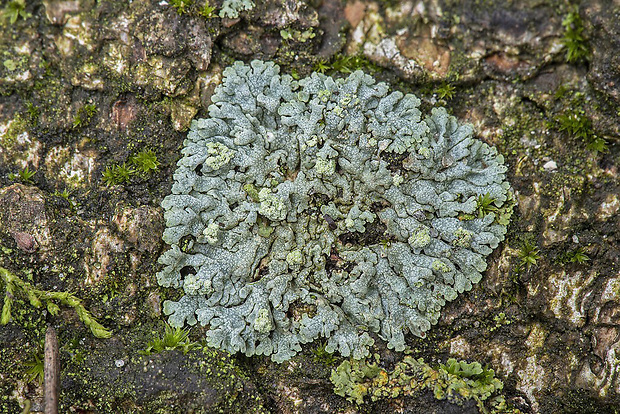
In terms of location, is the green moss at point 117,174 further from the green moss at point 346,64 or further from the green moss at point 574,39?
the green moss at point 574,39

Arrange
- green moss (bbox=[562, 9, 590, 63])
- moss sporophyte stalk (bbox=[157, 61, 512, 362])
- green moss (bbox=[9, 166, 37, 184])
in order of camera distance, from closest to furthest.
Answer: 1. green moss (bbox=[562, 9, 590, 63])
2. moss sporophyte stalk (bbox=[157, 61, 512, 362])
3. green moss (bbox=[9, 166, 37, 184])

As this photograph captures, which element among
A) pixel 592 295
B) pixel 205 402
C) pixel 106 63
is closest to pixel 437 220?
pixel 592 295

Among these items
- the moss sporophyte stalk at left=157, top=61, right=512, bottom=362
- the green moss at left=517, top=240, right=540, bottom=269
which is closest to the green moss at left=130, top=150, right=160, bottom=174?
the moss sporophyte stalk at left=157, top=61, right=512, bottom=362

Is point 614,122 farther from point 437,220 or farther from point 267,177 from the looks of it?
point 267,177

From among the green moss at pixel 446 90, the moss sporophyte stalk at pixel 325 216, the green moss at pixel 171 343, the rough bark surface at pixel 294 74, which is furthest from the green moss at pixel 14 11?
the green moss at pixel 446 90

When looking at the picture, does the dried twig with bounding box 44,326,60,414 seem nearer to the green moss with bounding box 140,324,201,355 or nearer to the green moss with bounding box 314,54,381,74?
the green moss with bounding box 140,324,201,355

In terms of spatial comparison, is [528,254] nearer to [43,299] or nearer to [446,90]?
[446,90]

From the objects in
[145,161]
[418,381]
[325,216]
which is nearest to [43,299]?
[145,161]

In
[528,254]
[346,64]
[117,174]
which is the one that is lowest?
[528,254]
